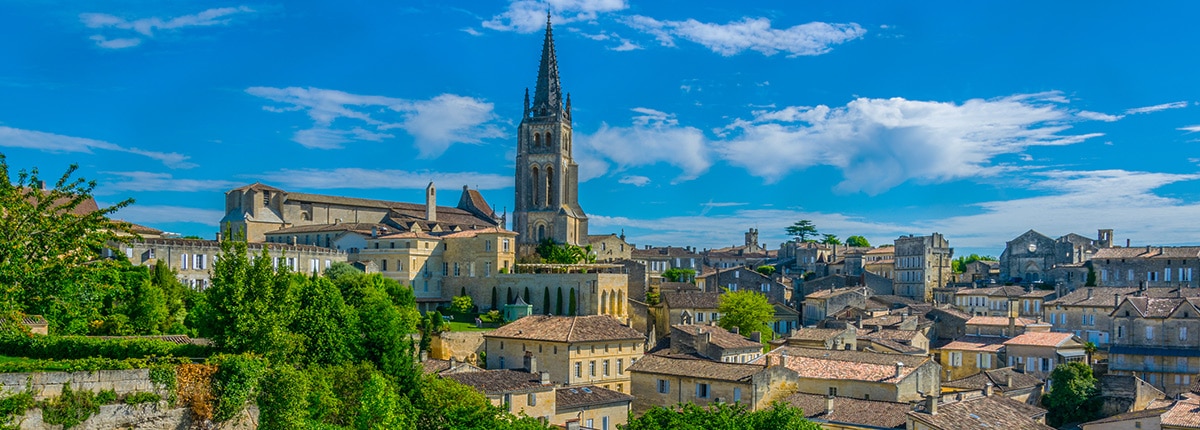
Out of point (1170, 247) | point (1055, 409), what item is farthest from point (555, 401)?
point (1170, 247)

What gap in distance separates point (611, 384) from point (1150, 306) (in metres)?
36.3

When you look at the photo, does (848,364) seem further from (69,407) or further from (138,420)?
(69,407)

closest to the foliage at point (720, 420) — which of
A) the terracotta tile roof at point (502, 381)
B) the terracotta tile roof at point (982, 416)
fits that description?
the terracotta tile roof at point (982, 416)

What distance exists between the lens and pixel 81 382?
21328 mm

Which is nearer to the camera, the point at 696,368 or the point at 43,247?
the point at 43,247

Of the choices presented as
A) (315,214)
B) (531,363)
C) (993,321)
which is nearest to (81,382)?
(531,363)

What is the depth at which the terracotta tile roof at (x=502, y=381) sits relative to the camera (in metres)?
40.8

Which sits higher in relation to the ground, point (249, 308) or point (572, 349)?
point (249, 308)

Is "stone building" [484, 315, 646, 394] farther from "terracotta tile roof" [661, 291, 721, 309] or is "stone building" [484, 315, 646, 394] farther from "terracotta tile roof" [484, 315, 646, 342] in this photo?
"terracotta tile roof" [661, 291, 721, 309]

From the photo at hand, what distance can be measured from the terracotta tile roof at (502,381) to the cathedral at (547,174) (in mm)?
53648

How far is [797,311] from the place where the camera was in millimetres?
84625

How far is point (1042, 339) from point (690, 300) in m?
25.4

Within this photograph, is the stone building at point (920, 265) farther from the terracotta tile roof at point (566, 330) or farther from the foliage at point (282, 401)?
the foliage at point (282, 401)

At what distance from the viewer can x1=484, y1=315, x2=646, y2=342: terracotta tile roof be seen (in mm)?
51125
